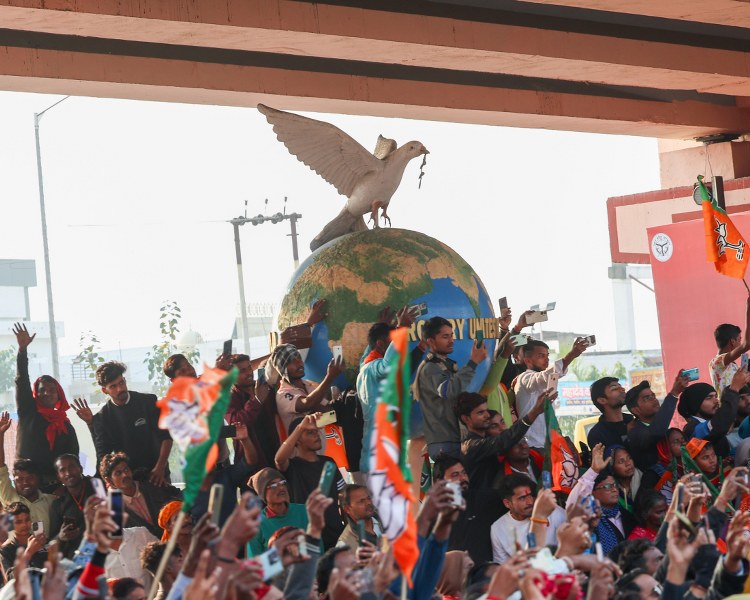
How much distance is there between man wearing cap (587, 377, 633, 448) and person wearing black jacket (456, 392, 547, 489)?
3.66 feet

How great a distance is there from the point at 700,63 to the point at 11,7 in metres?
6.70

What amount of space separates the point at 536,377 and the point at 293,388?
171 centimetres

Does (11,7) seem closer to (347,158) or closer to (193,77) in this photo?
(193,77)

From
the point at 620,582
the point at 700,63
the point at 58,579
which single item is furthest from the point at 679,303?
the point at 58,579

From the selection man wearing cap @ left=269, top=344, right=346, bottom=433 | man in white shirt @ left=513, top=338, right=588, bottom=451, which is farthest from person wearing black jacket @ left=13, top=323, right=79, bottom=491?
man in white shirt @ left=513, top=338, right=588, bottom=451

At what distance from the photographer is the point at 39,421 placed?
9367 millimetres

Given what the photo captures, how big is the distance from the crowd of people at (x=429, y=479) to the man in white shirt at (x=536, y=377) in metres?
0.02

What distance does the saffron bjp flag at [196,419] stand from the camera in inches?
207

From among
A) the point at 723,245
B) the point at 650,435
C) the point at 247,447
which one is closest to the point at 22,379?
the point at 247,447

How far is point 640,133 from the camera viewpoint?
50.3 feet

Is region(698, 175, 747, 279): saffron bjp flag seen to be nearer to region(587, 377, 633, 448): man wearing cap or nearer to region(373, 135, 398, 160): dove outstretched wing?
region(373, 135, 398, 160): dove outstretched wing

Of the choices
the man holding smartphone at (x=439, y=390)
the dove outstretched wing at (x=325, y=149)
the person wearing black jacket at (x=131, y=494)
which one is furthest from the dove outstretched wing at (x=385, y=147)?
the person wearing black jacket at (x=131, y=494)

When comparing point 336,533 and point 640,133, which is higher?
point 640,133

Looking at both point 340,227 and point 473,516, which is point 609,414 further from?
point 340,227
